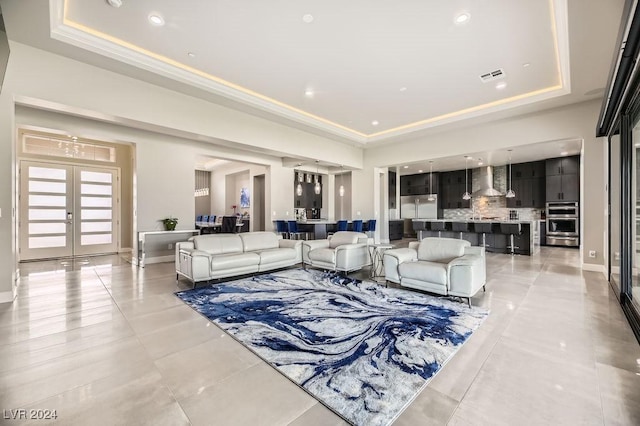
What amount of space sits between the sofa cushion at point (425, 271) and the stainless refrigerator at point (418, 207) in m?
8.65

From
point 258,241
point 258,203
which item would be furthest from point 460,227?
point 258,203

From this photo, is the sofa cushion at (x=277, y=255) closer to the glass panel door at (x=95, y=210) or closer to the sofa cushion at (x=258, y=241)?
the sofa cushion at (x=258, y=241)

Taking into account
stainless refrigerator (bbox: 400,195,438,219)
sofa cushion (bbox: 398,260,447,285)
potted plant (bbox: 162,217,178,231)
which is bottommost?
sofa cushion (bbox: 398,260,447,285)

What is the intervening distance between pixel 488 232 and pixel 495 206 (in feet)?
12.3

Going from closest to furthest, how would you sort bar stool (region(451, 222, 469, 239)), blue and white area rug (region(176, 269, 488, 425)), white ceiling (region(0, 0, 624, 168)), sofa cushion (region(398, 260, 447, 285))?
blue and white area rug (region(176, 269, 488, 425))
white ceiling (region(0, 0, 624, 168))
sofa cushion (region(398, 260, 447, 285))
bar stool (region(451, 222, 469, 239))

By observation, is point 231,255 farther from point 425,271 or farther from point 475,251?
point 475,251

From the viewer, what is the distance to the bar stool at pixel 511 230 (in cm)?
719

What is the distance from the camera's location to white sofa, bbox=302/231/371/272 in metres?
4.94

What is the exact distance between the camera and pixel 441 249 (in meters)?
4.17

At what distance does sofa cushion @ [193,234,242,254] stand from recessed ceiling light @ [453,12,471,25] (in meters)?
4.66

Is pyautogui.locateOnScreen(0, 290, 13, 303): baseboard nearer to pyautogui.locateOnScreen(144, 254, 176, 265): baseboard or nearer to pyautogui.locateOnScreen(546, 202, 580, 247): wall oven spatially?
pyautogui.locateOnScreen(144, 254, 176, 265): baseboard

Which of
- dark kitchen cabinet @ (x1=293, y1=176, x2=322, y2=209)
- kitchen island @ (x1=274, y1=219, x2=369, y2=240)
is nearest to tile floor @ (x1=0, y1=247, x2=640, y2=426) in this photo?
kitchen island @ (x1=274, y1=219, x2=369, y2=240)

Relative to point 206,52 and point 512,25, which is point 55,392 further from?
point 512,25

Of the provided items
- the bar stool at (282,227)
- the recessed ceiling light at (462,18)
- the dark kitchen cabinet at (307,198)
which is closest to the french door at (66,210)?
the bar stool at (282,227)
